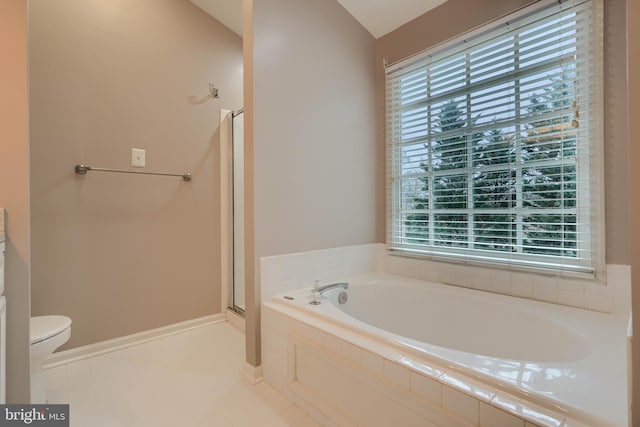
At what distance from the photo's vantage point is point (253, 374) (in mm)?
1685

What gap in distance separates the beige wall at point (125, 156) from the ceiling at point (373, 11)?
0.11m

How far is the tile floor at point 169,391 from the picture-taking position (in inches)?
54.5

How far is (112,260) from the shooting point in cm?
213

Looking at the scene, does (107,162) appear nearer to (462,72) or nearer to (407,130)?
(407,130)

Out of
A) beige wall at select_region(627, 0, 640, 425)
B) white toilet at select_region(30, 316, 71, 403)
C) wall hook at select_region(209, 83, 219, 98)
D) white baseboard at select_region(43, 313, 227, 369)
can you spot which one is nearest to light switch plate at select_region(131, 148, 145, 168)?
wall hook at select_region(209, 83, 219, 98)

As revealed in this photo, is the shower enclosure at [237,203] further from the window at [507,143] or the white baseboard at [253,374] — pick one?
the window at [507,143]

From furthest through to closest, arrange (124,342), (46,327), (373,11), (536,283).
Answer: (373,11) < (124,342) < (536,283) < (46,327)

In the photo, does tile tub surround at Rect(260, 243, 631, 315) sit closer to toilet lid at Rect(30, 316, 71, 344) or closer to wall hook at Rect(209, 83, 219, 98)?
toilet lid at Rect(30, 316, 71, 344)

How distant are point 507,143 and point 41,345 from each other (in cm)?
273

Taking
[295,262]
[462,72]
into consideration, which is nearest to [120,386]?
[295,262]

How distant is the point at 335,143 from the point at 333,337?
1.39 metres

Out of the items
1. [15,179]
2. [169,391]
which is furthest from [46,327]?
[15,179]

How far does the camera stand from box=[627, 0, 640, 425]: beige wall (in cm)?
58

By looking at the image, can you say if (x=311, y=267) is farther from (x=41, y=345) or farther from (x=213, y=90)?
(x=213, y=90)
